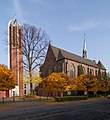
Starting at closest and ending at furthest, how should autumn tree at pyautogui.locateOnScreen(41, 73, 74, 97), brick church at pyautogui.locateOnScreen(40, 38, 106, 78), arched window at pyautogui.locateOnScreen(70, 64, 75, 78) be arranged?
autumn tree at pyautogui.locateOnScreen(41, 73, 74, 97) < brick church at pyautogui.locateOnScreen(40, 38, 106, 78) < arched window at pyautogui.locateOnScreen(70, 64, 75, 78)

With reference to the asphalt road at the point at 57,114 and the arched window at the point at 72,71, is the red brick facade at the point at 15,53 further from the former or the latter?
the asphalt road at the point at 57,114

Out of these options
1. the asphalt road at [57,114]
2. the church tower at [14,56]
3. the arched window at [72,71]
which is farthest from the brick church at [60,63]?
the asphalt road at [57,114]

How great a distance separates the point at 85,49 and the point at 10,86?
3028 inches

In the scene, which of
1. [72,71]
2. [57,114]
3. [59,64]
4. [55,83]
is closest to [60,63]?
[59,64]

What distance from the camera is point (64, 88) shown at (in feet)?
137

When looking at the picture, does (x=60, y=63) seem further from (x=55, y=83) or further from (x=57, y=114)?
(x=57, y=114)

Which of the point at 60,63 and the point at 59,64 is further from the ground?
the point at 60,63

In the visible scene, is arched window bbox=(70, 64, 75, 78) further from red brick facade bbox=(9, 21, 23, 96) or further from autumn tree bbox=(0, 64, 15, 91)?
autumn tree bbox=(0, 64, 15, 91)

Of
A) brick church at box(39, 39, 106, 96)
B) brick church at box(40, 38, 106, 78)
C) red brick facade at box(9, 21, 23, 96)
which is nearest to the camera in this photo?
red brick facade at box(9, 21, 23, 96)

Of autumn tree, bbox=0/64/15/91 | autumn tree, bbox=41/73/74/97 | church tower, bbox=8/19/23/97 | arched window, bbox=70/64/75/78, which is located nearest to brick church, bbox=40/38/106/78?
arched window, bbox=70/64/75/78

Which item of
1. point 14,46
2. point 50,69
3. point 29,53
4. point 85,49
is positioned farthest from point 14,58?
point 85,49

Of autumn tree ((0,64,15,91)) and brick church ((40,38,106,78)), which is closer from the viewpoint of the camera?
autumn tree ((0,64,15,91))

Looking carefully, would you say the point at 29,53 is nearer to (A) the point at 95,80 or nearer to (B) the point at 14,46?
(B) the point at 14,46

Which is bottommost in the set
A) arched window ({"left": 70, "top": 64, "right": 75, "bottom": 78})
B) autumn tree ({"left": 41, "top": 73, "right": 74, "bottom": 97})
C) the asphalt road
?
the asphalt road
